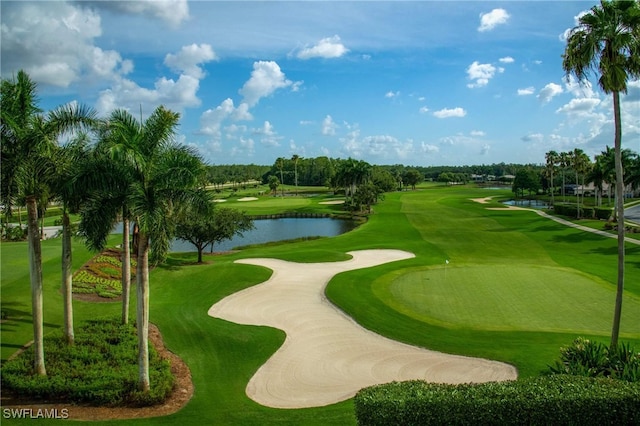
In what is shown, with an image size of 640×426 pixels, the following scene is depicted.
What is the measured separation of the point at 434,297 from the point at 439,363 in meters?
9.17

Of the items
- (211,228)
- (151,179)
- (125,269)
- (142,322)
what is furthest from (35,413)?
(211,228)

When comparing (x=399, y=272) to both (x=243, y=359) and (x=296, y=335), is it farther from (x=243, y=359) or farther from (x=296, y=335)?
(x=243, y=359)

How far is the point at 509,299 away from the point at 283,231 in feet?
163

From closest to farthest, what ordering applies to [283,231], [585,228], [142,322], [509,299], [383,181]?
[142,322]
[509,299]
[585,228]
[283,231]
[383,181]

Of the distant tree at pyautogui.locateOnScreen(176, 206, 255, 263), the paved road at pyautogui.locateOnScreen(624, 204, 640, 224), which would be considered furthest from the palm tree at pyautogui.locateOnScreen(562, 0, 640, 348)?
the paved road at pyautogui.locateOnScreen(624, 204, 640, 224)

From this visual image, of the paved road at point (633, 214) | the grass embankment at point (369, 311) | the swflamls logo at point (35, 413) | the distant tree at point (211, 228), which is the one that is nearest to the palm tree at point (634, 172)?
the paved road at point (633, 214)

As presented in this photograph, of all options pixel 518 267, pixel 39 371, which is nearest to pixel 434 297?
pixel 518 267

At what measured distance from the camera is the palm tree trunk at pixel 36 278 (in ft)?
52.7

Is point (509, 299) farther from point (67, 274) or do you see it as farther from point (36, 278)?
point (36, 278)

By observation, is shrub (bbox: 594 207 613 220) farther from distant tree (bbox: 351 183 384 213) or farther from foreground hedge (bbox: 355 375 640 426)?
foreground hedge (bbox: 355 375 640 426)

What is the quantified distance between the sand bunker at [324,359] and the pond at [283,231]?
31273 millimetres

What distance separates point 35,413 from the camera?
14500 millimetres

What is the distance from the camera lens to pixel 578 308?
25.0m

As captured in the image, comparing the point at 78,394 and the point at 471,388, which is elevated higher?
the point at 471,388
